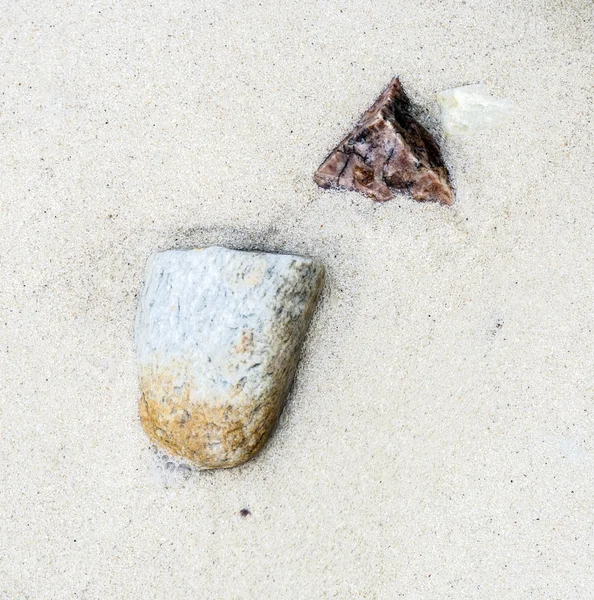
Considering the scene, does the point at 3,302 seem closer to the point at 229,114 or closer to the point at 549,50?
the point at 229,114

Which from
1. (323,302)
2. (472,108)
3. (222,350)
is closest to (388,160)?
(472,108)

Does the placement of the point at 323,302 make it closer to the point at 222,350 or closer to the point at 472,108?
the point at 222,350

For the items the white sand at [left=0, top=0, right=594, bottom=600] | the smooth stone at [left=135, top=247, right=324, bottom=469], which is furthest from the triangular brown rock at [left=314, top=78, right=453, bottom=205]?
the smooth stone at [left=135, top=247, right=324, bottom=469]

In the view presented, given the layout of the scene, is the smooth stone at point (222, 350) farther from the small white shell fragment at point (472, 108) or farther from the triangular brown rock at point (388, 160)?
the small white shell fragment at point (472, 108)

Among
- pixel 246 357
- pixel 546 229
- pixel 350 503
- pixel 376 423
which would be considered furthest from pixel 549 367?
pixel 246 357

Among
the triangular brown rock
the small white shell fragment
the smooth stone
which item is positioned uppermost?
the small white shell fragment

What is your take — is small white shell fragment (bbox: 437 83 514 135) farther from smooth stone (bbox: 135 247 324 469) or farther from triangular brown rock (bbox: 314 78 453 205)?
smooth stone (bbox: 135 247 324 469)
